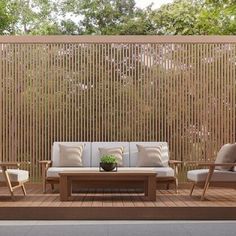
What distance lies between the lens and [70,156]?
30.9ft

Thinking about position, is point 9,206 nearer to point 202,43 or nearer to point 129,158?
point 129,158

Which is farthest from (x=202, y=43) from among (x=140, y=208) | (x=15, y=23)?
(x=15, y=23)

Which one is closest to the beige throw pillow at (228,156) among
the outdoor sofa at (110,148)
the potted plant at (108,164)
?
the outdoor sofa at (110,148)

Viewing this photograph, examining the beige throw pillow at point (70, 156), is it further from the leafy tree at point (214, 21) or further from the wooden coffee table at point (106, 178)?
the leafy tree at point (214, 21)

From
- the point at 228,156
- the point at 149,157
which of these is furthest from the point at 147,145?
the point at 228,156

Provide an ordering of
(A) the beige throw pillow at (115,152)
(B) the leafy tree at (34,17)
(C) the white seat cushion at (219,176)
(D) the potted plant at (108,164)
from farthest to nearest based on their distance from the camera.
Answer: (B) the leafy tree at (34,17), (A) the beige throw pillow at (115,152), (D) the potted plant at (108,164), (C) the white seat cushion at (219,176)

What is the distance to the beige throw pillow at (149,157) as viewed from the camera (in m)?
9.41

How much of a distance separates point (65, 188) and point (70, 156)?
1.49 m

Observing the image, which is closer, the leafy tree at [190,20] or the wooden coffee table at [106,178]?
the wooden coffee table at [106,178]

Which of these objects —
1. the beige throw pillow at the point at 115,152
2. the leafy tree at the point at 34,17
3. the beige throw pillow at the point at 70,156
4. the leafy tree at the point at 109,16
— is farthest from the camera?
the leafy tree at the point at 34,17

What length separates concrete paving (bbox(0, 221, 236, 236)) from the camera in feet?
19.7

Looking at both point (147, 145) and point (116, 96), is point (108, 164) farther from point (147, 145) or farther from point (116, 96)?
point (116, 96)

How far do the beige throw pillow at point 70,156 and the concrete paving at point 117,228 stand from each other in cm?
235

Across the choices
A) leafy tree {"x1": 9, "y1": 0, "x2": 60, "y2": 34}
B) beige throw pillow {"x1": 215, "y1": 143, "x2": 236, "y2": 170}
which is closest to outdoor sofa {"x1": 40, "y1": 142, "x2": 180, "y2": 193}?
beige throw pillow {"x1": 215, "y1": 143, "x2": 236, "y2": 170}
